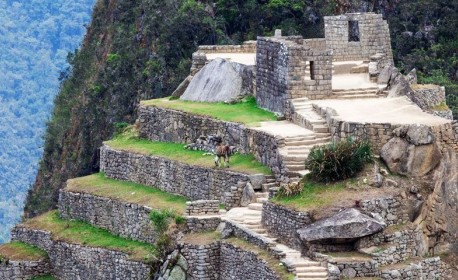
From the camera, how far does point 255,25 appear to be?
334 ft

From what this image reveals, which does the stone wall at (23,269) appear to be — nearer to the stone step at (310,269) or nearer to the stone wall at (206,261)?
the stone wall at (206,261)

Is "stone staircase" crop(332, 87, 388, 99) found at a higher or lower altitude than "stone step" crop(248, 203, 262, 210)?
higher

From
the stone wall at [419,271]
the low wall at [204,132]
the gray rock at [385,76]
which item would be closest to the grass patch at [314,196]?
the stone wall at [419,271]

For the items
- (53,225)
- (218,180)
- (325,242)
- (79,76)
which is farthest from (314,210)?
(79,76)

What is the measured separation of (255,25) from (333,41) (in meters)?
32.1

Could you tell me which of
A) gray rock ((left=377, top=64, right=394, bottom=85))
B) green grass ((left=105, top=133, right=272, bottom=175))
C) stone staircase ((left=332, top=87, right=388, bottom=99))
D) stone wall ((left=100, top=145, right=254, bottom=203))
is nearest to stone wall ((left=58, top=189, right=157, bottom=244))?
stone wall ((left=100, top=145, right=254, bottom=203))

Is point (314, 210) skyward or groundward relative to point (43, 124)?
skyward

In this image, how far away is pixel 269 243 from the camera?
56.8m

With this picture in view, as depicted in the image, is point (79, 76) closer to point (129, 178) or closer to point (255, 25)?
point (255, 25)

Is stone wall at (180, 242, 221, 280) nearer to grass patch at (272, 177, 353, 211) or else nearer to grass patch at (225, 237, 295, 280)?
grass patch at (225, 237, 295, 280)

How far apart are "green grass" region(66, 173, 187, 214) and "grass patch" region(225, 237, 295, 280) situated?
432 centimetres

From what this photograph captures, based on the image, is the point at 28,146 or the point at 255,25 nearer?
the point at 255,25

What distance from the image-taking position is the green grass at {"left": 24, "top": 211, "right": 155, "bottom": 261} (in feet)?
213

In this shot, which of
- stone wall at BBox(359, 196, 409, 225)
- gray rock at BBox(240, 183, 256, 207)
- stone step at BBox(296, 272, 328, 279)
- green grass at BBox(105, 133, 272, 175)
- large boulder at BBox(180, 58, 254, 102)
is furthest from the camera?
large boulder at BBox(180, 58, 254, 102)
